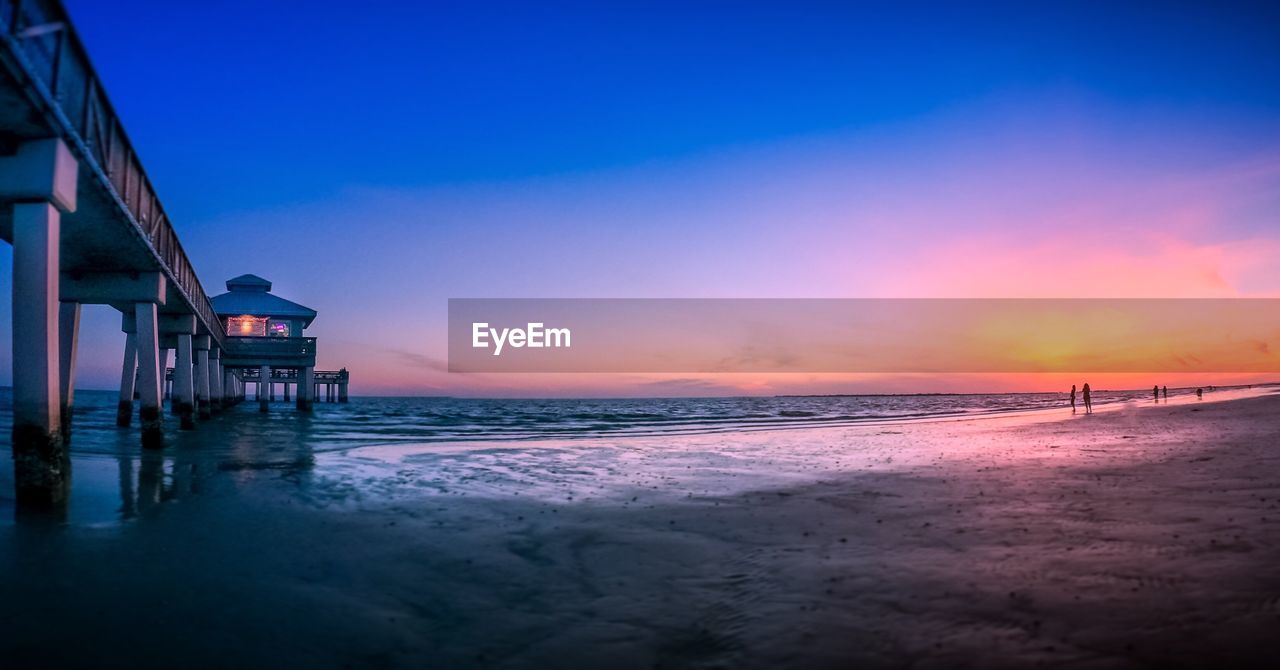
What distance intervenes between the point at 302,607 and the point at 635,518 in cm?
480

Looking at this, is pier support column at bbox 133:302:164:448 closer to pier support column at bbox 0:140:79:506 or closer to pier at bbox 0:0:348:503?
pier at bbox 0:0:348:503

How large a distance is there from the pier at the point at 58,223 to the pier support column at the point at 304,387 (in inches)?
1412

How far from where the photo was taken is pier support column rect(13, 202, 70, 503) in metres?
10.4

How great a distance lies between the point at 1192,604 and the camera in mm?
5039

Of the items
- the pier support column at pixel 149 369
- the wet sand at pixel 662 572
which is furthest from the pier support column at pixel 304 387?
the wet sand at pixel 662 572

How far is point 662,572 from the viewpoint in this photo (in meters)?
6.77

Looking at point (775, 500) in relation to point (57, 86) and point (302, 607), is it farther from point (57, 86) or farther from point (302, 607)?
point (57, 86)

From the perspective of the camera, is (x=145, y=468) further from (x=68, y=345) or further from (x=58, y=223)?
(x=68, y=345)

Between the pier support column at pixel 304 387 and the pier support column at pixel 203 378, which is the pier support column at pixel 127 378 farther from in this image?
the pier support column at pixel 304 387

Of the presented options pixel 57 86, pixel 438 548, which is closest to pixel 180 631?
pixel 438 548

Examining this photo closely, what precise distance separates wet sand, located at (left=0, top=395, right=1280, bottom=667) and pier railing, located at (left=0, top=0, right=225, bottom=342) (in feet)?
19.6

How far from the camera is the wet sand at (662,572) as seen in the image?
4.66m

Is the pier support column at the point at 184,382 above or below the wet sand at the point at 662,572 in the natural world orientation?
above

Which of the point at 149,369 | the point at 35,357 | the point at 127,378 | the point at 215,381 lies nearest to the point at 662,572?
the point at 35,357
